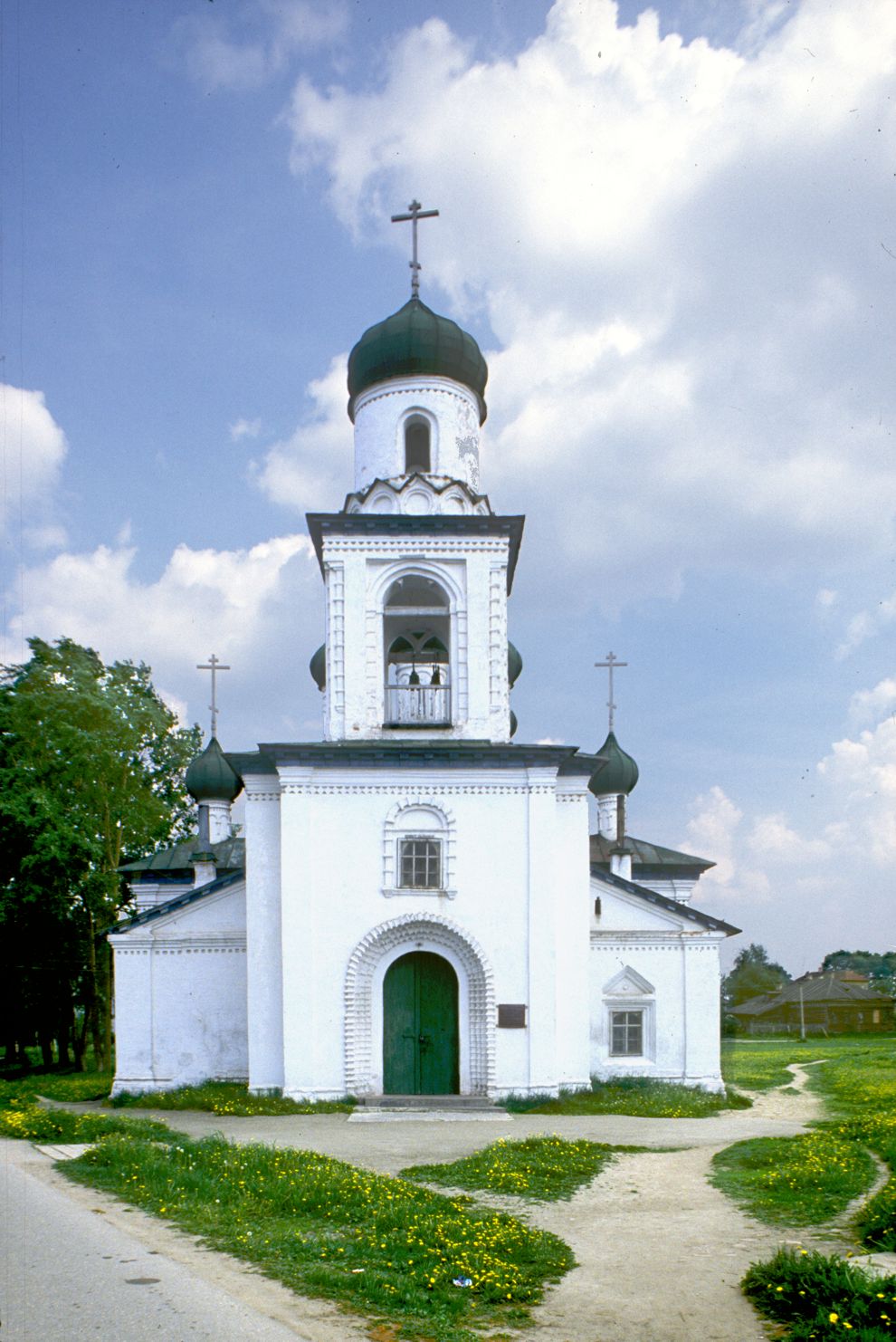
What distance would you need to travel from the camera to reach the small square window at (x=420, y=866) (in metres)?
16.5

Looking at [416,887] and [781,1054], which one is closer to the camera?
[416,887]

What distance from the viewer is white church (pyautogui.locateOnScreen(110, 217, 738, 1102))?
16.1 m

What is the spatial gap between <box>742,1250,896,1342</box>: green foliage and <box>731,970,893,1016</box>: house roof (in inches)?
1972

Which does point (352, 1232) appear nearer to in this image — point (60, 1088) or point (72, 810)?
point (60, 1088)

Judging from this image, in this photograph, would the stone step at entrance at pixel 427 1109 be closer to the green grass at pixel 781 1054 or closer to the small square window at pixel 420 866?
the small square window at pixel 420 866

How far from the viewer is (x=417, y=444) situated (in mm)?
19203

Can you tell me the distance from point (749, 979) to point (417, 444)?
214 ft

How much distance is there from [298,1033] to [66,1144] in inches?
170

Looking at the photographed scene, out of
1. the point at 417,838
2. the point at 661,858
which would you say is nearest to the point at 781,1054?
the point at 661,858

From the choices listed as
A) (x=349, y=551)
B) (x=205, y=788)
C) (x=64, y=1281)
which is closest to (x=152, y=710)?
(x=205, y=788)

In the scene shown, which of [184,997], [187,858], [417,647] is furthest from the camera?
[187,858]

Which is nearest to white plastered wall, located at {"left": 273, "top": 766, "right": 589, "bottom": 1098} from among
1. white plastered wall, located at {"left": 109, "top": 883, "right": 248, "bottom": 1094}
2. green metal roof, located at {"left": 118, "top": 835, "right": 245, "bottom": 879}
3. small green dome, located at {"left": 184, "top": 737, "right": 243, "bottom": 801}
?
white plastered wall, located at {"left": 109, "top": 883, "right": 248, "bottom": 1094}

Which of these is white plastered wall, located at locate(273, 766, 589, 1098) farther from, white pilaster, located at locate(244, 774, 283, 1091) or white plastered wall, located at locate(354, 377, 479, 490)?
white plastered wall, located at locate(354, 377, 479, 490)

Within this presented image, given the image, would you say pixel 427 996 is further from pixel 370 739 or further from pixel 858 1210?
pixel 858 1210
